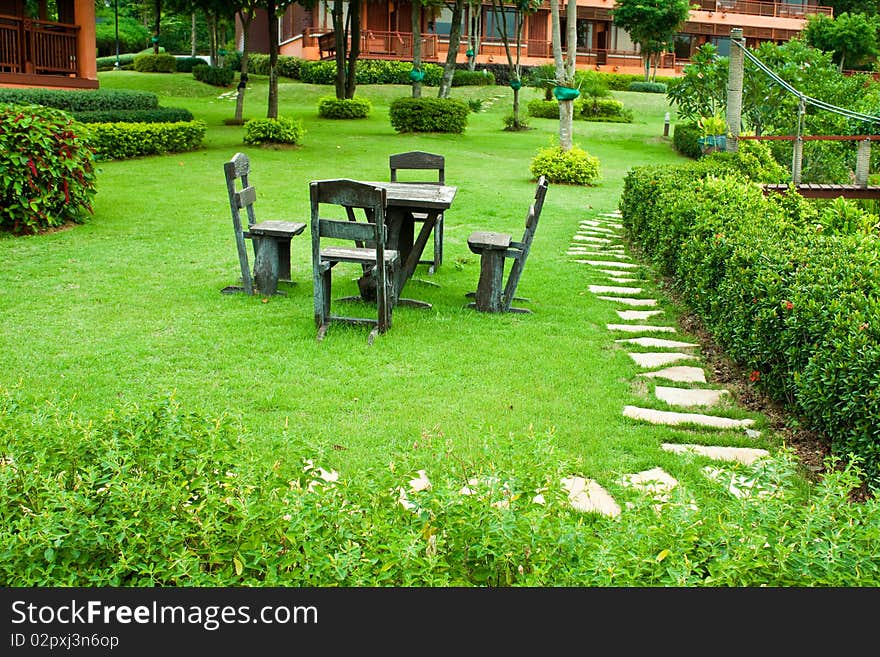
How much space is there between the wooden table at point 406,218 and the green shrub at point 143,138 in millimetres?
9649

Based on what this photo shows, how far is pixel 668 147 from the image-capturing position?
77.7 ft

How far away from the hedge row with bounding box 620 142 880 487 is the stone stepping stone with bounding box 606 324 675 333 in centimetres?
26

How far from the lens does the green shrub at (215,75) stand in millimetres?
32375

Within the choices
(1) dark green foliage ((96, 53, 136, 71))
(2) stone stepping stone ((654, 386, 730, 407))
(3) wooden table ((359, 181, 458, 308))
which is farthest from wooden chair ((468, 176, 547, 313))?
(1) dark green foliage ((96, 53, 136, 71))

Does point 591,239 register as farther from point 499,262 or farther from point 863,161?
point 499,262

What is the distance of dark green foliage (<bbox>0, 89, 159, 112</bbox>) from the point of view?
16.7 metres

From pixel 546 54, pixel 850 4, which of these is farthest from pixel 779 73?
pixel 850 4

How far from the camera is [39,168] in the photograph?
9.95 meters

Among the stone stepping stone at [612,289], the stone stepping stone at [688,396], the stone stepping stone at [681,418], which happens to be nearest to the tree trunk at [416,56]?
the stone stepping stone at [612,289]

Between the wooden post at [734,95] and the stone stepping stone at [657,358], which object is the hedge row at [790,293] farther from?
the wooden post at [734,95]

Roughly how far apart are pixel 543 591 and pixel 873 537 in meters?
1.01

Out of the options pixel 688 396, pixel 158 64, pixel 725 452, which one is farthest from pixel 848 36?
pixel 725 452

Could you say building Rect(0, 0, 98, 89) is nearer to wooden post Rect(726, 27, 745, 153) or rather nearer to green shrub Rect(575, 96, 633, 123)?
wooden post Rect(726, 27, 745, 153)

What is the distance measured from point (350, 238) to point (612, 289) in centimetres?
296
